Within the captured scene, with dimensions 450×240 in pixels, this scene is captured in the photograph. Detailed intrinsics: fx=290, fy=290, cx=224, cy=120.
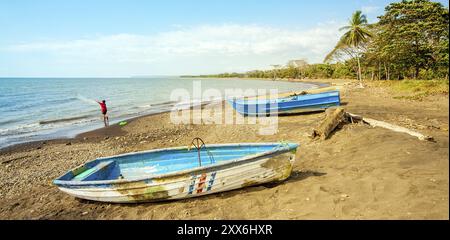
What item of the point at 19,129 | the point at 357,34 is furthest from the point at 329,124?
the point at 357,34

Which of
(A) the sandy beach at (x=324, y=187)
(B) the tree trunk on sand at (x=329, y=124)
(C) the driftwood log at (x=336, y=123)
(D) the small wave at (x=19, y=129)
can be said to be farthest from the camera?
(D) the small wave at (x=19, y=129)

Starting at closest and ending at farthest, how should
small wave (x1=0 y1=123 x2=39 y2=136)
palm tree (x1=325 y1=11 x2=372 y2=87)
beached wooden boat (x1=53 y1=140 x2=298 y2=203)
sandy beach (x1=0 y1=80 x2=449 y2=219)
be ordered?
sandy beach (x1=0 y1=80 x2=449 y2=219), beached wooden boat (x1=53 y1=140 x2=298 y2=203), small wave (x1=0 y1=123 x2=39 y2=136), palm tree (x1=325 y1=11 x2=372 y2=87)

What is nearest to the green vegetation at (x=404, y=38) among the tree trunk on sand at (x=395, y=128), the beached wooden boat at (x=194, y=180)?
the tree trunk on sand at (x=395, y=128)

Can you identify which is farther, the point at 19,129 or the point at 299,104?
the point at 19,129

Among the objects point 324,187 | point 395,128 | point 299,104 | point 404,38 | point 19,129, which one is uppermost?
point 404,38

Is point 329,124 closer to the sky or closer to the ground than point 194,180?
closer to the sky

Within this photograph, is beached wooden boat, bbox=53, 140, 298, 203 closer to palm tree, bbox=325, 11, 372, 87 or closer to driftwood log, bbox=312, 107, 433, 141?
driftwood log, bbox=312, 107, 433, 141

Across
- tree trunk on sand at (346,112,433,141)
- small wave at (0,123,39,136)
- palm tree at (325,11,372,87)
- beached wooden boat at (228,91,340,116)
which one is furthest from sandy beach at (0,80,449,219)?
palm tree at (325,11,372,87)

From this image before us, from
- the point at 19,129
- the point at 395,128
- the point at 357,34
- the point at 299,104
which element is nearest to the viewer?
the point at 395,128

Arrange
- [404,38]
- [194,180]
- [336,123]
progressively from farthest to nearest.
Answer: [404,38], [336,123], [194,180]

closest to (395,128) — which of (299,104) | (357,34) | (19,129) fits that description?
(299,104)

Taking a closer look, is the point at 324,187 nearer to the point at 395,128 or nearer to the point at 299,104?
the point at 395,128

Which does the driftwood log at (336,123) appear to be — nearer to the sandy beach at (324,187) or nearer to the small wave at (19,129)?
the sandy beach at (324,187)
